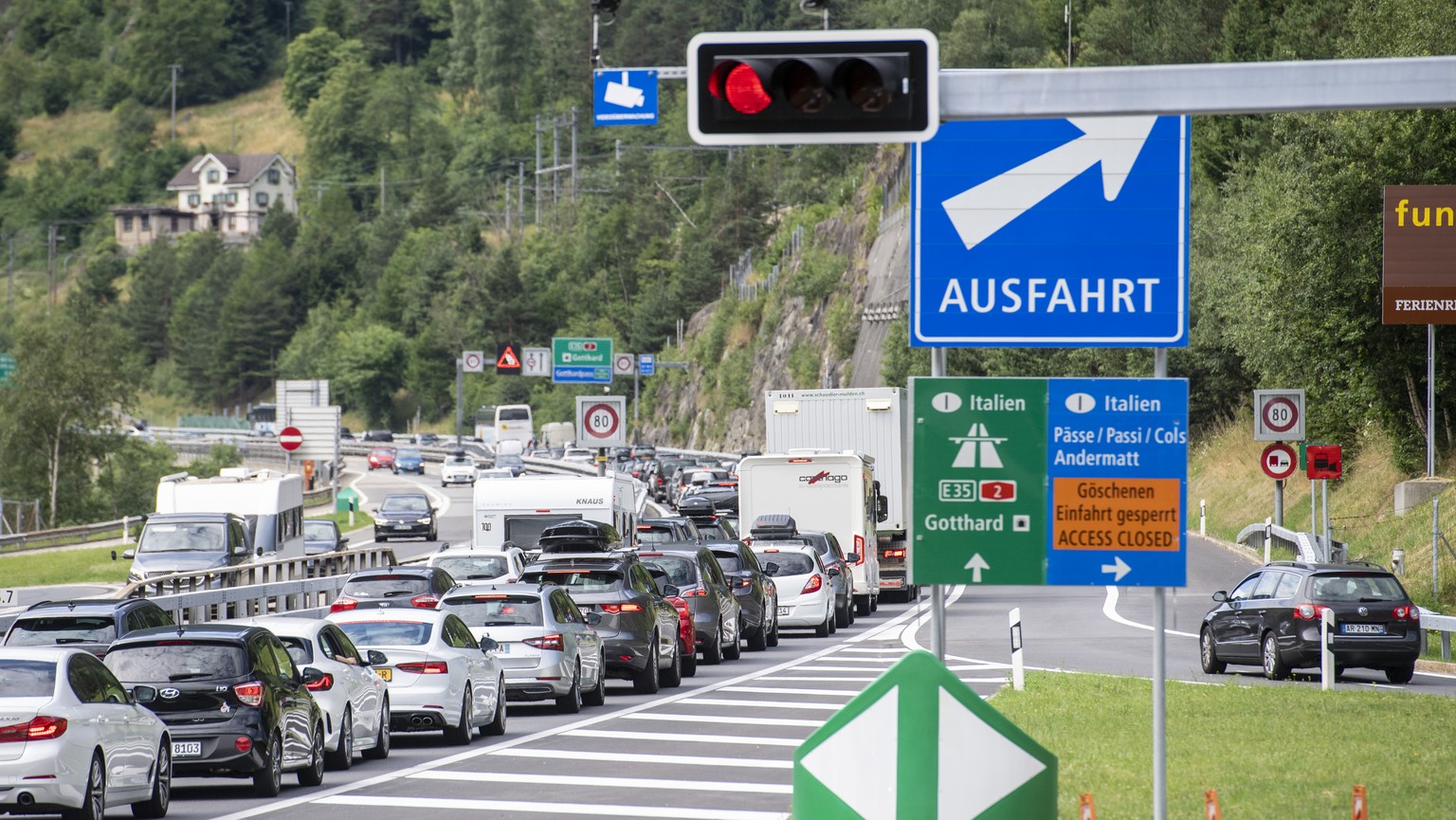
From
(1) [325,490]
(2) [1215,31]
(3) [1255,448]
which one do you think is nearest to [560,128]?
(1) [325,490]

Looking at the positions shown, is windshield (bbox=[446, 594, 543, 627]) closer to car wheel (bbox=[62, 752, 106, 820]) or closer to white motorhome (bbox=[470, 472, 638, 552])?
car wheel (bbox=[62, 752, 106, 820])

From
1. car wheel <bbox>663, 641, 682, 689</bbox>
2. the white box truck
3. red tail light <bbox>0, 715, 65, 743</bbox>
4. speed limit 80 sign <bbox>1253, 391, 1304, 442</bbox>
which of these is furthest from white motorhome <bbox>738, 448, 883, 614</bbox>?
red tail light <bbox>0, 715, 65, 743</bbox>

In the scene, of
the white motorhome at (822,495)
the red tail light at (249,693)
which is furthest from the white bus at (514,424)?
the red tail light at (249,693)

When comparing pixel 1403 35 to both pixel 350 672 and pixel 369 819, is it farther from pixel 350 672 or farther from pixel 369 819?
pixel 369 819

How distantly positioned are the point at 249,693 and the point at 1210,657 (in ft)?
46.6

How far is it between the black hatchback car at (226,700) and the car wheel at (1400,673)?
46.2ft

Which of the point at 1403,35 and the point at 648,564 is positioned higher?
the point at 1403,35

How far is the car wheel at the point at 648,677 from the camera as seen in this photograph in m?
25.5

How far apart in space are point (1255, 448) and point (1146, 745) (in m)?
46.5

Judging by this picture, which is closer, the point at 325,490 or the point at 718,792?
the point at 718,792

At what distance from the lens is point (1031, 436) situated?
365 inches

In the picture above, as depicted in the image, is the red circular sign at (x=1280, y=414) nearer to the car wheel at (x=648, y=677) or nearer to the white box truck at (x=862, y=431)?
the white box truck at (x=862, y=431)

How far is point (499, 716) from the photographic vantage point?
21.4m

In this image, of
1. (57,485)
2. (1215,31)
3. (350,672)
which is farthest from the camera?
(57,485)
